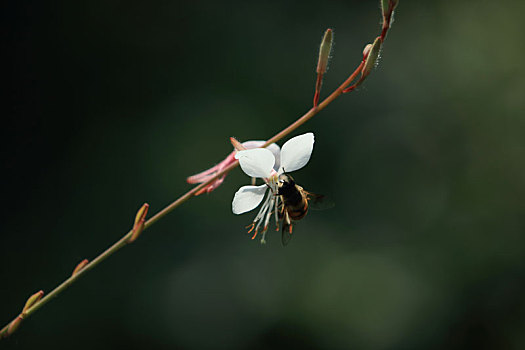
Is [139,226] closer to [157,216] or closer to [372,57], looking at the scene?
[157,216]

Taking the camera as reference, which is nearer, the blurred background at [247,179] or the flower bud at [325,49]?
the flower bud at [325,49]

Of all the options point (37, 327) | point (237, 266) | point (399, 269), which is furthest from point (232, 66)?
point (37, 327)

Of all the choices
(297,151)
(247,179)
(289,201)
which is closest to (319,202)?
(289,201)

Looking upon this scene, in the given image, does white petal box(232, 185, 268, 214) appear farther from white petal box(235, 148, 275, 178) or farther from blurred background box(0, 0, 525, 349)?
blurred background box(0, 0, 525, 349)

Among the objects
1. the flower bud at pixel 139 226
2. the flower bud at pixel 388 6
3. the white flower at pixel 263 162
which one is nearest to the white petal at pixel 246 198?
the white flower at pixel 263 162

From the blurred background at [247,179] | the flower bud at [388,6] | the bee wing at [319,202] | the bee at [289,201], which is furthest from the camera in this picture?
the blurred background at [247,179]

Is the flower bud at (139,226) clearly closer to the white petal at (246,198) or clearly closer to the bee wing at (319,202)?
the white petal at (246,198)

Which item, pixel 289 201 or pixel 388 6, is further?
pixel 289 201
